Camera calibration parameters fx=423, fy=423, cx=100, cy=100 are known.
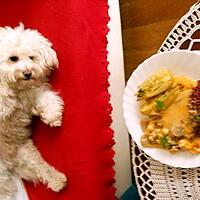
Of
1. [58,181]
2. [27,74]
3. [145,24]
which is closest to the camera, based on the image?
[27,74]

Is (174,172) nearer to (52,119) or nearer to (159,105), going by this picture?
(159,105)

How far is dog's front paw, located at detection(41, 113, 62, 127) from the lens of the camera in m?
1.28

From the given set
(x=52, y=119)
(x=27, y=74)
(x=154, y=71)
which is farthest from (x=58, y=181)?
(x=154, y=71)

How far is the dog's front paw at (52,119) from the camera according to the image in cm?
128

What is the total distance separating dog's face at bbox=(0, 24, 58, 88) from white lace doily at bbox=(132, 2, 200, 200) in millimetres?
347

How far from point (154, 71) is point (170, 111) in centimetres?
12

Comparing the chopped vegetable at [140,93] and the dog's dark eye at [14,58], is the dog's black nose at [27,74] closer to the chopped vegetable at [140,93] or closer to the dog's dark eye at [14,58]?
the dog's dark eye at [14,58]

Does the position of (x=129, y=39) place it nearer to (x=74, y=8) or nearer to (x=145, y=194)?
(x=74, y=8)

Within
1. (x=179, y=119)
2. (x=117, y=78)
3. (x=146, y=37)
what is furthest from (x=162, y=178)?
(x=146, y=37)

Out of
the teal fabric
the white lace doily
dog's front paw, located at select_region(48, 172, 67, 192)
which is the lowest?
the teal fabric

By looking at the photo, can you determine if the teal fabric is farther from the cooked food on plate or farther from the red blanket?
the cooked food on plate

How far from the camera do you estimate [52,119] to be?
4.19ft

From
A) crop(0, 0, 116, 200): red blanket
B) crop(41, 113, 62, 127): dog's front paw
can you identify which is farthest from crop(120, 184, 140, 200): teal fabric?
crop(41, 113, 62, 127): dog's front paw

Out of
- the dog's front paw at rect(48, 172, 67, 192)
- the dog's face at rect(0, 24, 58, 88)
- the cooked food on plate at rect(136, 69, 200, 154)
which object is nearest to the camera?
the cooked food on plate at rect(136, 69, 200, 154)
